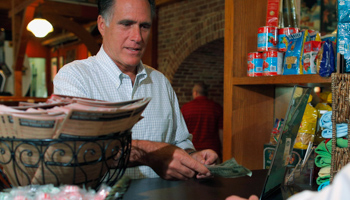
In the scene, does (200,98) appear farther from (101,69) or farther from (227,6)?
(101,69)

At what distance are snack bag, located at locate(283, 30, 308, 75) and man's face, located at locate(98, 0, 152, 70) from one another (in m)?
0.66

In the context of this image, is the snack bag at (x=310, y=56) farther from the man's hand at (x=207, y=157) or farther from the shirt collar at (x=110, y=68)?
the shirt collar at (x=110, y=68)

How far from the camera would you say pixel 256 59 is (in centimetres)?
179

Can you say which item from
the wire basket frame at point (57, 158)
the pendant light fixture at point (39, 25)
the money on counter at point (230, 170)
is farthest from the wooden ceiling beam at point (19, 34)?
the wire basket frame at point (57, 158)

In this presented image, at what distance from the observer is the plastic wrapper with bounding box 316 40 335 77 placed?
1347 mm

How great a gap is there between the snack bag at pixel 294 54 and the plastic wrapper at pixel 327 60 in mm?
221

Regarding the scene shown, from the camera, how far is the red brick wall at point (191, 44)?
5.55 metres

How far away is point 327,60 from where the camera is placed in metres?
1.36

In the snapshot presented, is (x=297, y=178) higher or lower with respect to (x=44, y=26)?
lower

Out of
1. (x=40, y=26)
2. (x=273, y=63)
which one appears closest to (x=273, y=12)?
(x=273, y=63)

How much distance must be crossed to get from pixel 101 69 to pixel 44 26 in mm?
5829

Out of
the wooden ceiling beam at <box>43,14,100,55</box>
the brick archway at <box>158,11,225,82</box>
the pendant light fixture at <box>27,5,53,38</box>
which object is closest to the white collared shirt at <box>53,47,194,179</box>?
the brick archway at <box>158,11,225,82</box>

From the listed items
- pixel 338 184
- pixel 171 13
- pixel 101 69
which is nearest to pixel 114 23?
Result: pixel 101 69

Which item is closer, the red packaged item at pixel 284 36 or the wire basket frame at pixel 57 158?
the wire basket frame at pixel 57 158
